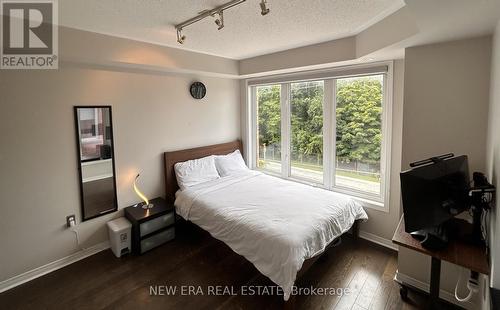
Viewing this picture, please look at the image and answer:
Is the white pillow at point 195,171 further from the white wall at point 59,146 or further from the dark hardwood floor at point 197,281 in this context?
the dark hardwood floor at point 197,281

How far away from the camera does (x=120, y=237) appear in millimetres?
2771

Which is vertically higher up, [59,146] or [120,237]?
[59,146]

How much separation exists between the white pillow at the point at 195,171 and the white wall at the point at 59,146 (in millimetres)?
295

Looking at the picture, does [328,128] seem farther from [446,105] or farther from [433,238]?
[433,238]

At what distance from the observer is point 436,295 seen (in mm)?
1611

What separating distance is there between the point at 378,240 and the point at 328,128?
60.8 inches

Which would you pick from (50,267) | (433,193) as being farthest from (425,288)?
(50,267)

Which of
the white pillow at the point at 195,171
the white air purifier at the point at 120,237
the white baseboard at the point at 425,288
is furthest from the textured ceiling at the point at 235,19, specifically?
the white baseboard at the point at 425,288

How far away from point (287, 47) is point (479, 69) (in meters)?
1.91

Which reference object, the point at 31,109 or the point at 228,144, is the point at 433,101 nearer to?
the point at 228,144

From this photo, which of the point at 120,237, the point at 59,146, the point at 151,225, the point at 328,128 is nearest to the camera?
the point at 59,146

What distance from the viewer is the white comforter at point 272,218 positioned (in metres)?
2.02

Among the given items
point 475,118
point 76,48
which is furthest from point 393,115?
point 76,48

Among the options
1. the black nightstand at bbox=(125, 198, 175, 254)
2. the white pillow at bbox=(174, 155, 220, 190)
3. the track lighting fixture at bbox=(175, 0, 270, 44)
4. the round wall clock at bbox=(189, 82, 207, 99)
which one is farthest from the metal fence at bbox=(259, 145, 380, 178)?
the track lighting fixture at bbox=(175, 0, 270, 44)
